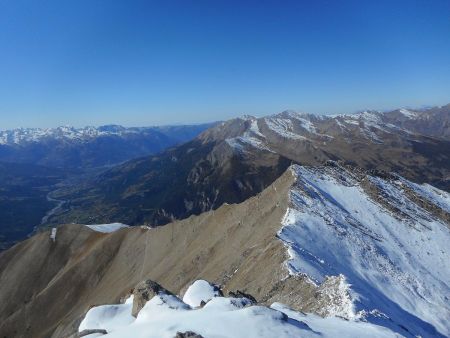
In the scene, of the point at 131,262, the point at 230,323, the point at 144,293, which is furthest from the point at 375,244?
the point at 131,262

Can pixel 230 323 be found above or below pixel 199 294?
above

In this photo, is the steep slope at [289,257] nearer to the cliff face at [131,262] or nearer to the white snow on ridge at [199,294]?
the cliff face at [131,262]

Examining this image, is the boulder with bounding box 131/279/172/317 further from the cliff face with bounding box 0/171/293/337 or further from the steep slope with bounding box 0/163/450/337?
the cliff face with bounding box 0/171/293/337

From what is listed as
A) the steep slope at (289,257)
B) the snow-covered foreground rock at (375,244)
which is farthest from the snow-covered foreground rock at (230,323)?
the snow-covered foreground rock at (375,244)

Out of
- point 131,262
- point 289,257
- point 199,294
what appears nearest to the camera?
point 199,294

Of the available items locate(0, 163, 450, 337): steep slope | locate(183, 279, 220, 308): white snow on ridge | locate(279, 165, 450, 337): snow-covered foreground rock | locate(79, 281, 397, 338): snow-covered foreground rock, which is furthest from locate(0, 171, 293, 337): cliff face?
locate(79, 281, 397, 338): snow-covered foreground rock

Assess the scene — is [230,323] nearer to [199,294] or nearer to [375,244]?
[199,294]
